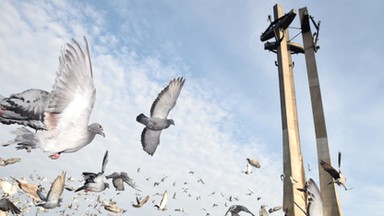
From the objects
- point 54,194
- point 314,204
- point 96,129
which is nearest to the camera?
point 96,129

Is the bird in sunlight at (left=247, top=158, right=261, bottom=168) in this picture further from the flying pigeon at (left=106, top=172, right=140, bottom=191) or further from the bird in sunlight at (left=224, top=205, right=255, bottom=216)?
the flying pigeon at (left=106, top=172, right=140, bottom=191)

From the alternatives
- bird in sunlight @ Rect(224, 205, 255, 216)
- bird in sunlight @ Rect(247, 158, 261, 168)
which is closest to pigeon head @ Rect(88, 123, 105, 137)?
bird in sunlight @ Rect(224, 205, 255, 216)

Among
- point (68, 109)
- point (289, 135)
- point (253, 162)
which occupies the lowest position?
point (68, 109)

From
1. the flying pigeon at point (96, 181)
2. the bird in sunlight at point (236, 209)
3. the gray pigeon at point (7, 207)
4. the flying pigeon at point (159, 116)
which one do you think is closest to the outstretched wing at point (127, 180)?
the flying pigeon at point (96, 181)

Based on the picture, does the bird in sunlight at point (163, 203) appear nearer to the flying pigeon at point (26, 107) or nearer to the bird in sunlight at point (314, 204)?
the bird in sunlight at point (314, 204)

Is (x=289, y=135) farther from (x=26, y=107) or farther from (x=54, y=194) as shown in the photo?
(x=26, y=107)

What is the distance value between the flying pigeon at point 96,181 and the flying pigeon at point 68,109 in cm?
279

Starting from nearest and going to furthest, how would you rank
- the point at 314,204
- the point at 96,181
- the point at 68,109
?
the point at 68,109 → the point at 96,181 → the point at 314,204

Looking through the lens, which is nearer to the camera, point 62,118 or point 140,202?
point 62,118

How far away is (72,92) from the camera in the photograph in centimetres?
485

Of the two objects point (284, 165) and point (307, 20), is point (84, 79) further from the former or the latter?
point (307, 20)

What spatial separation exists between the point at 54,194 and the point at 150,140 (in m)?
3.00

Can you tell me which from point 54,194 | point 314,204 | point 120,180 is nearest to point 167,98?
point 120,180

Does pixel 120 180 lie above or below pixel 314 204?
below
